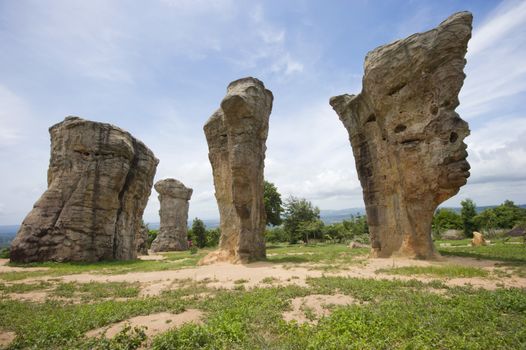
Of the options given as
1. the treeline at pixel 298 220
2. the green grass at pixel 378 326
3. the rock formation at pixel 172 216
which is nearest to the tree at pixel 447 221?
the treeline at pixel 298 220

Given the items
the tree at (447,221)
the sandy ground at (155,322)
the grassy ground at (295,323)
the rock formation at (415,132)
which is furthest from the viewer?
the tree at (447,221)

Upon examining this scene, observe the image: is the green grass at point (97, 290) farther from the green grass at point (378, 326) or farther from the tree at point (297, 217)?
the tree at point (297, 217)

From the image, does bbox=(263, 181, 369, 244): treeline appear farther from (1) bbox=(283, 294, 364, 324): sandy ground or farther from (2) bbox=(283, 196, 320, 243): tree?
(1) bbox=(283, 294, 364, 324): sandy ground

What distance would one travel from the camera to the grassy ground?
5109 mm

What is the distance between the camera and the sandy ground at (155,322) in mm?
6058

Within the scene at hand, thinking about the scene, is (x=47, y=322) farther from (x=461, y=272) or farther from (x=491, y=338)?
(x=461, y=272)

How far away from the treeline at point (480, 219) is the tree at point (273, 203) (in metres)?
22.9

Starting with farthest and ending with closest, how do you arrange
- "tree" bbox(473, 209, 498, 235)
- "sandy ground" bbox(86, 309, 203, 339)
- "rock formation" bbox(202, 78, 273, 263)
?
1. "tree" bbox(473, 209, 498, 235)
2. "rock formation" bbox(202, 78, 273, 263)
3. "sandy ground" bbox(86, 309, 203, 339)

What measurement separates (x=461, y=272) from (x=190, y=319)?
984 cm

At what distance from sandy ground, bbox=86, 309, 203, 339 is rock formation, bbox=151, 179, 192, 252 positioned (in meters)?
37.2

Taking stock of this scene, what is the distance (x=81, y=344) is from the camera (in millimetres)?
5414

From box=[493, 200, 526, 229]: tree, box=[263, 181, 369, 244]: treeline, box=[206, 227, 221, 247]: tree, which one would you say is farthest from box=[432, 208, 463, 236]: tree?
box=[206, 227, 221, 247]: tree

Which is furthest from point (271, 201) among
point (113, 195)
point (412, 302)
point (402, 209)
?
point (412, 302)

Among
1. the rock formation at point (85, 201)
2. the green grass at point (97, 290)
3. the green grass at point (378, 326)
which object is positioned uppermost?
the rock formation at point (85, 201)
